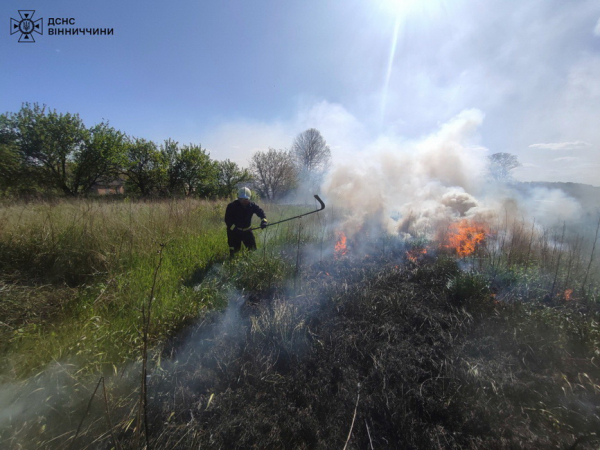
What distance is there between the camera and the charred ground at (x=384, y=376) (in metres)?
1.71

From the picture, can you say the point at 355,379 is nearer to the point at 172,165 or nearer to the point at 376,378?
the point at 376,378

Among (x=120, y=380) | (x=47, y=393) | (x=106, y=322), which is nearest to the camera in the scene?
(x=47, y=393)

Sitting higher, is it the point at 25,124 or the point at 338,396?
the point at 25,124

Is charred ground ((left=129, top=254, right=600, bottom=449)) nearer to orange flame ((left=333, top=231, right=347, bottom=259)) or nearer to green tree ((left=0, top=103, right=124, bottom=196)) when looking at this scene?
orange flame ((left=333, top=231, right=347, bottom=259))

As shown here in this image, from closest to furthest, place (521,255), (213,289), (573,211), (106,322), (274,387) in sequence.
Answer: (274,387), (106,322), (213,289), (521,255), (573,211)

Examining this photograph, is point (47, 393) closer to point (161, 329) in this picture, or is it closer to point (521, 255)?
point (161, 329)

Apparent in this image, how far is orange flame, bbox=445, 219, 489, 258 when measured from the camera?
197 inches

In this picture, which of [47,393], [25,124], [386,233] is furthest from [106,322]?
[25,124]

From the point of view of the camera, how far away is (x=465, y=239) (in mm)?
5500

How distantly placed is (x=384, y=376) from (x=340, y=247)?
371cm

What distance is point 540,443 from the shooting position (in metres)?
1.66

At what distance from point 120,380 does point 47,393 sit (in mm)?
530

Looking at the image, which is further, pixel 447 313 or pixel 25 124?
pixel 25 124

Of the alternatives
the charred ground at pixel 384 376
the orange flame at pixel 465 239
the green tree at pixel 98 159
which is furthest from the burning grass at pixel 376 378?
the green tree at pixel 98 159
